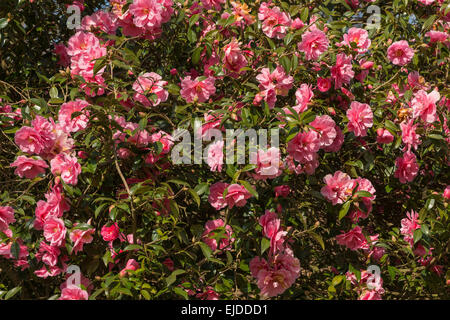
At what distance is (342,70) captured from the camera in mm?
1827

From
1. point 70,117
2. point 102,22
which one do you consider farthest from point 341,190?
point 102,22

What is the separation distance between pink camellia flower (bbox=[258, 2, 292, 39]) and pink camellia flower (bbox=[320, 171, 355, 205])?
61 centimetres

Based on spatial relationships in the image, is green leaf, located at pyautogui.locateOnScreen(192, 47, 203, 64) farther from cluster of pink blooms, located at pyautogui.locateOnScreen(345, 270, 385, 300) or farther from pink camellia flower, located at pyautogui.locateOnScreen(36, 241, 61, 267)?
cluster of pink blooms, located at pyautogui.locateOnScreen(345, 270, 385, 300)

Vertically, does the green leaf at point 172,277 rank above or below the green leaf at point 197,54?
→ below

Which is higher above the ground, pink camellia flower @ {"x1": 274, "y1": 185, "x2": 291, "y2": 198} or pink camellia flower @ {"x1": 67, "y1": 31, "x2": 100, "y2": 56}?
pink camellia flower @ {"x1": 67, "y1": 31, "x2": 100, "y2": 56}

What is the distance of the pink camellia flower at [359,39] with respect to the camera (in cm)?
200

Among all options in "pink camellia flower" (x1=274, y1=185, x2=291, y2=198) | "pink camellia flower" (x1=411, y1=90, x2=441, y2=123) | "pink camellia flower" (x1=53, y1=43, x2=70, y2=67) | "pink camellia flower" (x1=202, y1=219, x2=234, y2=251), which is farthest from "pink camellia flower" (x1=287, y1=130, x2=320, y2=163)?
"pink camellia flower" (x1=53, y1=43, x2=70, y2=67)

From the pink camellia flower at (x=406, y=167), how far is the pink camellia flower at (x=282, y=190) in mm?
499

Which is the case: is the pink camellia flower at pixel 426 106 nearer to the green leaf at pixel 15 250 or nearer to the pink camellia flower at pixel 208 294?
the pink camellia flower at pixel 208 294

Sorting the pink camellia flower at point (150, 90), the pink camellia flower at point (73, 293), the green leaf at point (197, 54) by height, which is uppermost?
the green leaf at point (197, 54)

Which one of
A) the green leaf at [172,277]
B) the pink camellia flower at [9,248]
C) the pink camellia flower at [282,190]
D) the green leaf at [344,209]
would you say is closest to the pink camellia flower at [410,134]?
the green leaf at [344,209]

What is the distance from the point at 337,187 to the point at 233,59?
0.61 metres

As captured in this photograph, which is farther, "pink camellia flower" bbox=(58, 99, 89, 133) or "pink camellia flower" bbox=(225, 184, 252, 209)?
"pink camellia flower" bbox=(58, 99, 89, 133)

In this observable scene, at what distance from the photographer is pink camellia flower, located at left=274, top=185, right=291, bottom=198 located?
1.75 m
